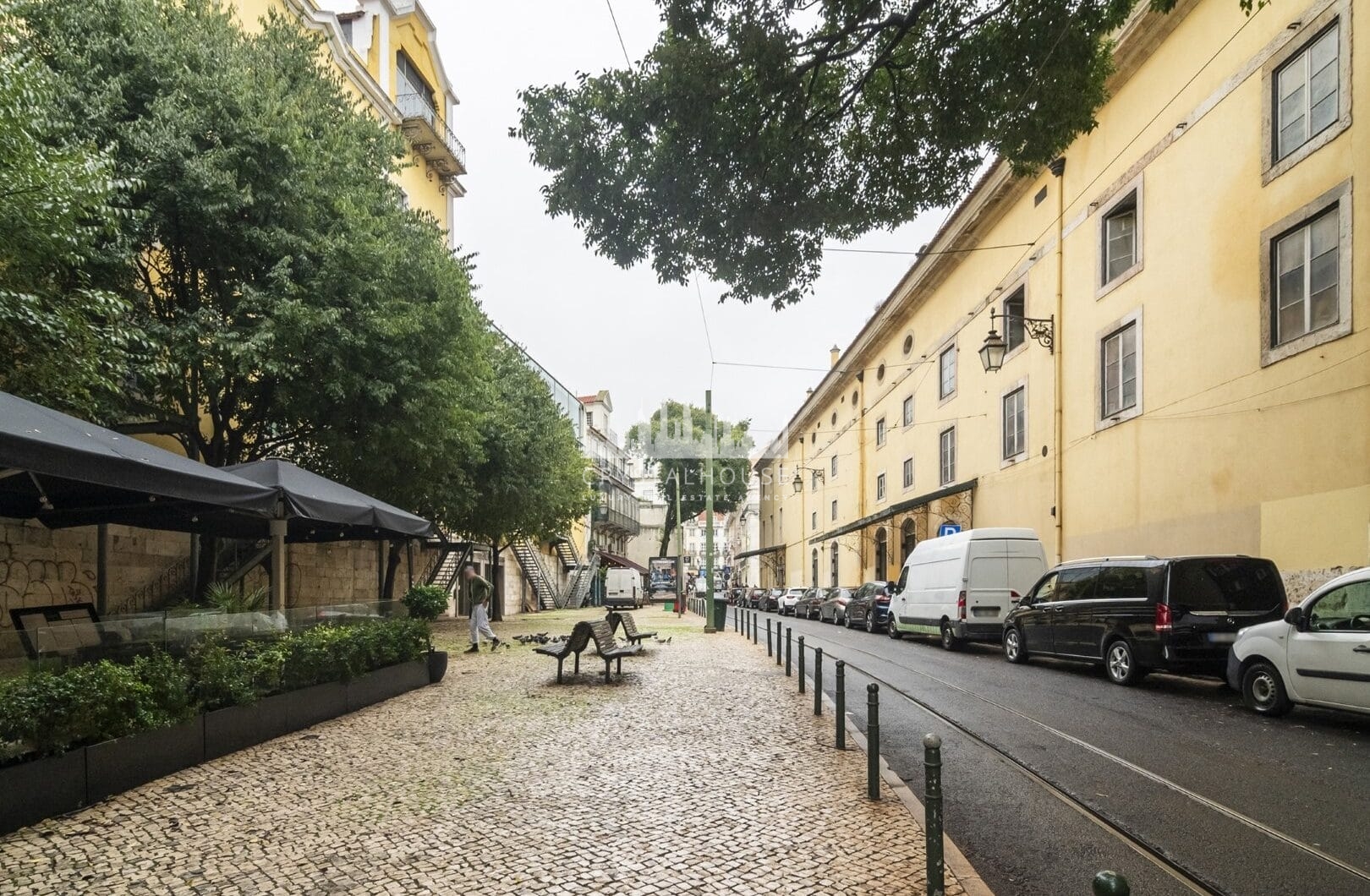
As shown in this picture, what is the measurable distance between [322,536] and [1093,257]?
1682 cm

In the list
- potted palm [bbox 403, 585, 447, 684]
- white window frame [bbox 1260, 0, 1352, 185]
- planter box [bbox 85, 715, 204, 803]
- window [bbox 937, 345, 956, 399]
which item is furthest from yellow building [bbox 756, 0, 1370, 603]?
potted palm [bbox 403, 585, 447, 684]

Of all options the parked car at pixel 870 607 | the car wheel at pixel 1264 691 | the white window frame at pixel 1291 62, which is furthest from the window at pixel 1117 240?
the car wheel at pixel 1264 691

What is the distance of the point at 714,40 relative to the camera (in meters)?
7.19

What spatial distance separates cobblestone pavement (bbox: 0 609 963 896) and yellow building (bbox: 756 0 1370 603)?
22.4 feet

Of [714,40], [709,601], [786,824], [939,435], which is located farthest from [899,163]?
→ [939,435]

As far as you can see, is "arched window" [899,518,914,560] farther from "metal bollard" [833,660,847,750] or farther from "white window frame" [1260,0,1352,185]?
"metal bollard" [833,660,847,750]

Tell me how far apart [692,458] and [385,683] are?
4623 cm

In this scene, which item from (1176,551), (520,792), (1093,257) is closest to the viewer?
(520,792)

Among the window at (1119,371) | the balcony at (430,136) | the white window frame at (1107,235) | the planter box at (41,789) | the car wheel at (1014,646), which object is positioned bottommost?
the car wheel at (1014,646)

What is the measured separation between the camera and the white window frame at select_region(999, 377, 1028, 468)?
2217cm

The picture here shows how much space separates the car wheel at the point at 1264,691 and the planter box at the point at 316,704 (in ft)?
32.2

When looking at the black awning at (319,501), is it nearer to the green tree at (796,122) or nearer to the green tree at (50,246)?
the green tree at (50,246)

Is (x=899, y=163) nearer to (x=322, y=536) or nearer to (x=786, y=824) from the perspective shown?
(x=786, y=824)

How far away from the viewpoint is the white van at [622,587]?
4447cm
